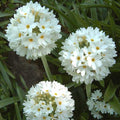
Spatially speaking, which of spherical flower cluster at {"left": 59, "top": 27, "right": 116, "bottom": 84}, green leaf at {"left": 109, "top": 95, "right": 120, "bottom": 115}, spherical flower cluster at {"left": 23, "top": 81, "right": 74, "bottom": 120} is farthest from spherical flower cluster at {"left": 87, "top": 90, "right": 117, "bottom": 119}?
spherical flower cluster at {"left": 59, "top": 27, "right": 116, "bottom": 84}

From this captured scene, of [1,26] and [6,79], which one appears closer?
[6,79]

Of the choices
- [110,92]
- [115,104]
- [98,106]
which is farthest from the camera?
[98,106]

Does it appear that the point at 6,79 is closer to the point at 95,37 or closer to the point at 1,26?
the point at 1,26

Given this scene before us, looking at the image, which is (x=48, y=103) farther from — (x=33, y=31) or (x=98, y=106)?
(x=98, y=106)

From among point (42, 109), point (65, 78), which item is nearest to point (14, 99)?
point (65, 78)

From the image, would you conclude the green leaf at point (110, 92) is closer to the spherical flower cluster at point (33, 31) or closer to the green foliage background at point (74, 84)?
A: the green foliage background at point (74, 84)

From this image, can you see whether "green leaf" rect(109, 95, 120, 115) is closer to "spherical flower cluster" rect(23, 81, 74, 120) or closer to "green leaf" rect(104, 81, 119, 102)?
"green leaf" rect(104, 81, 119, 102)

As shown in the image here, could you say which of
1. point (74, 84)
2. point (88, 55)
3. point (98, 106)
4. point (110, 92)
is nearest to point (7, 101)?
point (74, 84)
